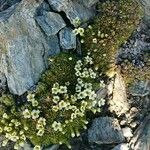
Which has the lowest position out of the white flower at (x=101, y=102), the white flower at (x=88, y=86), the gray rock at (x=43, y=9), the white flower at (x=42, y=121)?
the white flower at (x=101, y=102)

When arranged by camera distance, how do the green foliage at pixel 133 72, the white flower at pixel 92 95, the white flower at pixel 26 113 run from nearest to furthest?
the white flower at pixel 26 113, the white flower at pixel 92 95, the green foliage at pixel 133 72

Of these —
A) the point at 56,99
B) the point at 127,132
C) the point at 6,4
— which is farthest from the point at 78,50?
the point at 127,132

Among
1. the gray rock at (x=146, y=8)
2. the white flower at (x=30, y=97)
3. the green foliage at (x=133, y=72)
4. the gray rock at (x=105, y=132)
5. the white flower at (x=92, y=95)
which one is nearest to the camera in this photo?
the white flower at (x=30, y=97)

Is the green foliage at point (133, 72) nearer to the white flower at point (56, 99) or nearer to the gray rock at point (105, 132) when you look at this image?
the gray rock at point (105, 132)

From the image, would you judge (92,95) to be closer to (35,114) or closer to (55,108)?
(55,108)

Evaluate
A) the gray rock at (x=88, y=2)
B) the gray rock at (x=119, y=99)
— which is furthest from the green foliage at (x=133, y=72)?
the gray rock at (x=88, y=2)

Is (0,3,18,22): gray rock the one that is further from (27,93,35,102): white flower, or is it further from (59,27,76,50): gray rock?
(27,93,35,102): white flower
